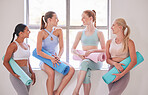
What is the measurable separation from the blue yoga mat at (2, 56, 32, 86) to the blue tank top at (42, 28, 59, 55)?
0.59 metres

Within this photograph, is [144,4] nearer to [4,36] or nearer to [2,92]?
[4,36]

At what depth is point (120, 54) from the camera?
2373mm

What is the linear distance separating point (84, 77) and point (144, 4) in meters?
1.78

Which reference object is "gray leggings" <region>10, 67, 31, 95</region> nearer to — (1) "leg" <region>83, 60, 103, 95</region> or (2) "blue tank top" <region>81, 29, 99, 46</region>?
(1) "leg" <region>83, 60, 103, 95</region>

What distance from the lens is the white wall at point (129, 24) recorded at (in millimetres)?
2971

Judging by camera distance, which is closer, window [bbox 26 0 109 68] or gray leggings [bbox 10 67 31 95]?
gray leggings [bbox 10 67 31 95]

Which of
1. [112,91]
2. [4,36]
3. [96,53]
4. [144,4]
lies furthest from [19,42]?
[144,4]

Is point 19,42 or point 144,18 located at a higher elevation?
point 144,18

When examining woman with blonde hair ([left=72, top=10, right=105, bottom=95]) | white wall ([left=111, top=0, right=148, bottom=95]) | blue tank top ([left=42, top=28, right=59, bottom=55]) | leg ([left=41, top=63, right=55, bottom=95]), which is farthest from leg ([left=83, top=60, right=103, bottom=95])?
white wall ([left=111, top=0, right=148, bottom=95])

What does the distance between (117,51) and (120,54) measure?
6 cm

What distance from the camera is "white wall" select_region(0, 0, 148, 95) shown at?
297 centimetres

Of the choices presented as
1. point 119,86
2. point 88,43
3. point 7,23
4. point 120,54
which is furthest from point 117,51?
point 7,23

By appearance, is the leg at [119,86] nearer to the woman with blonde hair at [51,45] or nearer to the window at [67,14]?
the woman with blonde hair at [51,45]

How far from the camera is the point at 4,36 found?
2980 millimetres
